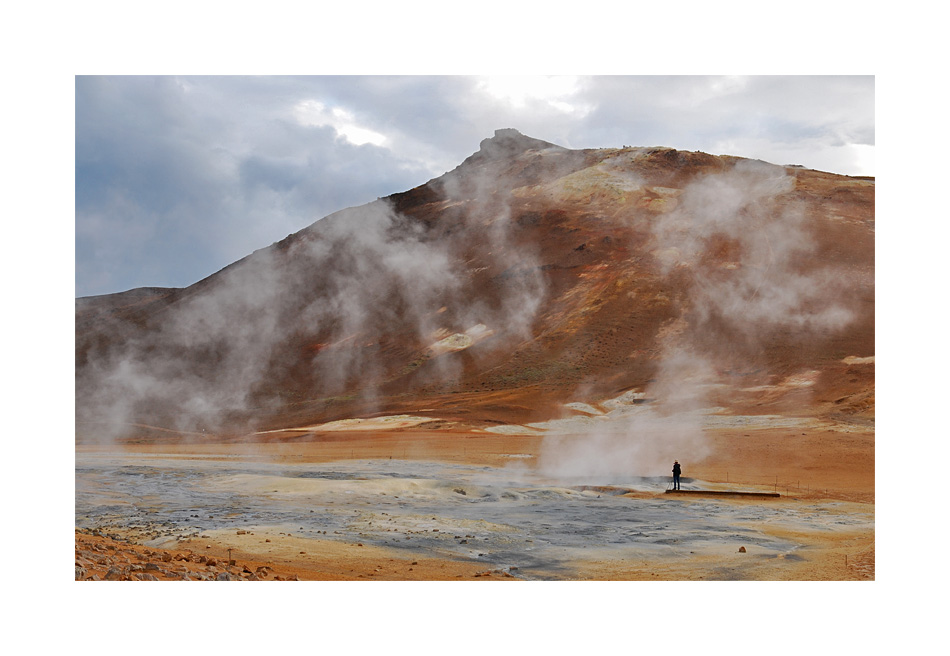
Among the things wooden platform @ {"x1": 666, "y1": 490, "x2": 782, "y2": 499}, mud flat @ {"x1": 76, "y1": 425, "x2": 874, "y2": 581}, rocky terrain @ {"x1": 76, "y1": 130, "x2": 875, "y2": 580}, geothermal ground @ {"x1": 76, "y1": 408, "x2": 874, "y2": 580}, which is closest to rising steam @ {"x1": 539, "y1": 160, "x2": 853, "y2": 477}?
rocky terrain @ {"x1": 76, "y1": 130, "x2": 875, "y2": 580}

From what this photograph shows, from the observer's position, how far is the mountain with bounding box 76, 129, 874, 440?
2794 centimetres

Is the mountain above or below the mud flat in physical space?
above

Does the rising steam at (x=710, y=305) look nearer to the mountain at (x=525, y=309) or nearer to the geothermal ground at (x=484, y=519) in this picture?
the mountain at (x=525, y=309)

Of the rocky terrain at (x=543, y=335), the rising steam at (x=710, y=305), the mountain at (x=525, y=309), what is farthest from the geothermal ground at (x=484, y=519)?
the mountain at (x=525, y=309)

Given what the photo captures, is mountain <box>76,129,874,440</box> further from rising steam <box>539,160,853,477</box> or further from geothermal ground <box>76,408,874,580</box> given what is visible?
geothermal ground <box>76,408,874,580</box>

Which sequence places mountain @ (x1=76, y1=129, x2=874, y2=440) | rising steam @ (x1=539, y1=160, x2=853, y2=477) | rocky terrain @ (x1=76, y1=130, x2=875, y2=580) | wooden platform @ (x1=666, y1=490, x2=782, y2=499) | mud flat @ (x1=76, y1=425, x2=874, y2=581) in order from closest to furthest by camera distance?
mud flat @ (x1=76, y1=425, x2=874, y2=581) < wooden platform @ (x1=666, y1=490, x2=782, y2=499) < rising steam @ (x1=539, y1=160, x2=853, y2=477) < rocky terrain @ (x1=76, y1=130, x2=875, y2=580) < mountain @ (x1=76, y1=129, x2=874, y2=440)

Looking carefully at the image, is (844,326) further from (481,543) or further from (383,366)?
(481,543)

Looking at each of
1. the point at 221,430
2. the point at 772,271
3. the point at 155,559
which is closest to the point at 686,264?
the point at 772,271

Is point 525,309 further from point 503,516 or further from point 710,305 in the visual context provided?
point 503,516

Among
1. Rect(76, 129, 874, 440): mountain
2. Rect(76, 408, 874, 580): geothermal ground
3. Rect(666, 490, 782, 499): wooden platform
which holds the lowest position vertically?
Rect(666, 490, 782, 499): wooden platform

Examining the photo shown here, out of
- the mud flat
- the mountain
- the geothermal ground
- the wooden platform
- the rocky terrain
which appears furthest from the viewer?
the mountain

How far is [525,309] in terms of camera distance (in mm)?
35781

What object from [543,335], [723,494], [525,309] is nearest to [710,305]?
[543,335]

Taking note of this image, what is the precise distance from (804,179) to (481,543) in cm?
3240
